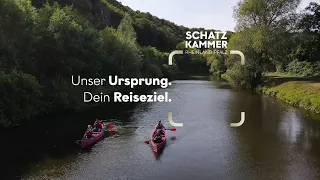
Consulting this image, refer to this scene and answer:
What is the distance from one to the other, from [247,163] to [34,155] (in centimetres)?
1436

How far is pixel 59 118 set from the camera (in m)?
35.6

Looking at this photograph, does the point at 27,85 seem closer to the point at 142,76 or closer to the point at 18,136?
the point at 18,136

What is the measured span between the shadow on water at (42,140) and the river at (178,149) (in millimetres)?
57

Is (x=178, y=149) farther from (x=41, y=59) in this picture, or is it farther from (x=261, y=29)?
(x=261, y=29)

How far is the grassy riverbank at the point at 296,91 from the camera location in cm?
4116

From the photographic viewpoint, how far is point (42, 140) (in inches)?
1060

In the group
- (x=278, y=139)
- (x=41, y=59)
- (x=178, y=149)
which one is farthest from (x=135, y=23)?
(x=178, y=149)

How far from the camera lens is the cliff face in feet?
290

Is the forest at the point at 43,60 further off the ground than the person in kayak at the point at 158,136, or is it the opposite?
the forest at the point at 43,60

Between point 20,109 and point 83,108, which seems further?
point 83,108

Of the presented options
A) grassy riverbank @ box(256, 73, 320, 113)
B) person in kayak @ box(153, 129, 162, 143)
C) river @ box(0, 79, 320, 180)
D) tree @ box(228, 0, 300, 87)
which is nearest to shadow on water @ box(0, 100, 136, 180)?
river @ box(0, 79, 320, 180)

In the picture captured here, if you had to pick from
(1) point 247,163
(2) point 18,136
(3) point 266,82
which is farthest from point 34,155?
(3) point 266,82

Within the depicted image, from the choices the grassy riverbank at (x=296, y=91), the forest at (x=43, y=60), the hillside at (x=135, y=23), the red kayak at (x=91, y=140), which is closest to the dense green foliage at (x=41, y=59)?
the forest at (x=43, y=60)

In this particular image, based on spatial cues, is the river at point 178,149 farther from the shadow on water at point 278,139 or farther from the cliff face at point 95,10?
the cliff face at point 95,10
